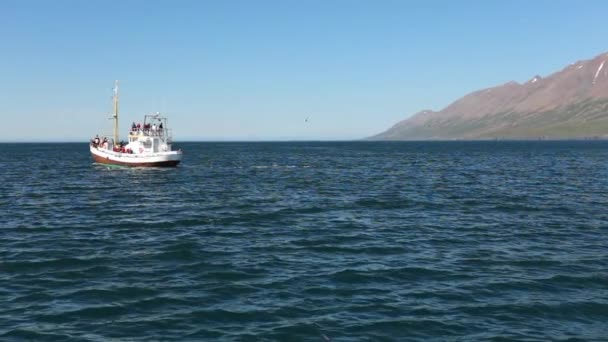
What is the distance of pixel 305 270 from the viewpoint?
19.4 m

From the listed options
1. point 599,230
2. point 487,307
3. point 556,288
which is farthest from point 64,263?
point 599,230

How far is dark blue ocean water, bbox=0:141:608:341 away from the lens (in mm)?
13906

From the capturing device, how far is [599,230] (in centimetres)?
2720

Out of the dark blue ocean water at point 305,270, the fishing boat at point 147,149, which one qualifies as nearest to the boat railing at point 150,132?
the fishing boat at point 147,149

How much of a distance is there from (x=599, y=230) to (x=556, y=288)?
12.4 meters

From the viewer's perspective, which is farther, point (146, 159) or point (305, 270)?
point (146, 159)

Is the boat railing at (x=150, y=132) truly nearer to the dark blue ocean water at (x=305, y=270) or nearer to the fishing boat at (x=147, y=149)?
the fishing boat at (x=147, y=149)

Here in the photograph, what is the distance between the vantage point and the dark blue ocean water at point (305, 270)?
13.9 meters

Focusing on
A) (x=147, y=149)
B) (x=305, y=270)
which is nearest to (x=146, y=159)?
(x=147, y=149)

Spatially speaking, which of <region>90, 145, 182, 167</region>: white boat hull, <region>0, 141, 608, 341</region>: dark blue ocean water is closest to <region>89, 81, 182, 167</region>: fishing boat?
<region>90, 145, 182, 167</region>: white boat hull

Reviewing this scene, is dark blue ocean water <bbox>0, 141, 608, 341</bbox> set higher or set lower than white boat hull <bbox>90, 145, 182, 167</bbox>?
lower

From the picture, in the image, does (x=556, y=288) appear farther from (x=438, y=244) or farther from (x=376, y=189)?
(x=376, y=189)

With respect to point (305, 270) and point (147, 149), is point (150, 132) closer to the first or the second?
point (147, 149)

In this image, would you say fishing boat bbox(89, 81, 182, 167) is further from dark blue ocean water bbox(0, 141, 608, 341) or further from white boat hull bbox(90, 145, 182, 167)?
dark blue ocean water bbox(0, 141, 608, 341)
